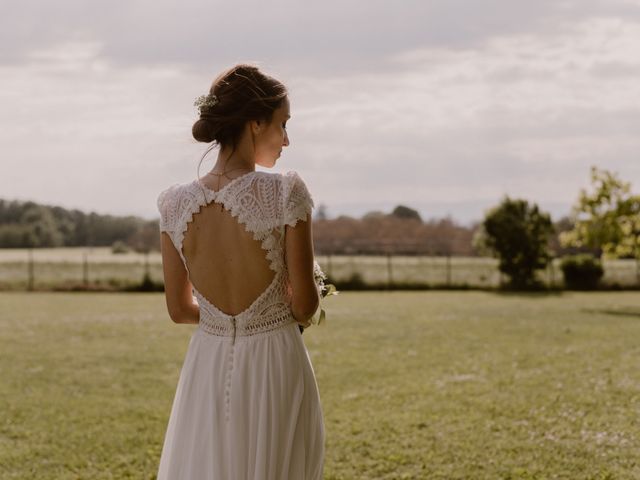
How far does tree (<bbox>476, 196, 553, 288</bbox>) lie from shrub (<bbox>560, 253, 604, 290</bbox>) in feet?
3.62

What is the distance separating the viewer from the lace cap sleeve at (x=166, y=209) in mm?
3391

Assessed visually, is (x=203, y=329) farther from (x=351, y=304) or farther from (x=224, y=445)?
(x=351, y=304)

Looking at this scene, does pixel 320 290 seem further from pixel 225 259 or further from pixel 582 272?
pixel 582 272

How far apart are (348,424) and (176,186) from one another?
20.3ft

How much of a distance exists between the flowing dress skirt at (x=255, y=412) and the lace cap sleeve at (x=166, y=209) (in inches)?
19.5

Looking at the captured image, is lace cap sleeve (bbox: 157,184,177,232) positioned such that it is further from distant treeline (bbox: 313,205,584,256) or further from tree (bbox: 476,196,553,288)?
distant treeline (bbox: 313,205,584,256)

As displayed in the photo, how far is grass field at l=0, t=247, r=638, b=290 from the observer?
123 feet

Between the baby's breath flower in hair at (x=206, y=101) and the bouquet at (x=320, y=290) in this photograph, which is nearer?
the baby's breath flower in hair at (x=206, y=101)

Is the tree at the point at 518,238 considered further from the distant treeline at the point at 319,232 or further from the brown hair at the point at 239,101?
the brown hair at the point at 239,101

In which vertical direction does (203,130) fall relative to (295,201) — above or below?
above

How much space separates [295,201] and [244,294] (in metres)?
0.45

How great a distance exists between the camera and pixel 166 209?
11.2ft

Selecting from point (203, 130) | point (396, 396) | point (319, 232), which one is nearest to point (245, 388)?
point (203, 130)

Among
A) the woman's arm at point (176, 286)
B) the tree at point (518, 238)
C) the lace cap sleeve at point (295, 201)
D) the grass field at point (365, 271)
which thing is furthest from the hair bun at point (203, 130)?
the tree at point (518, 238)
